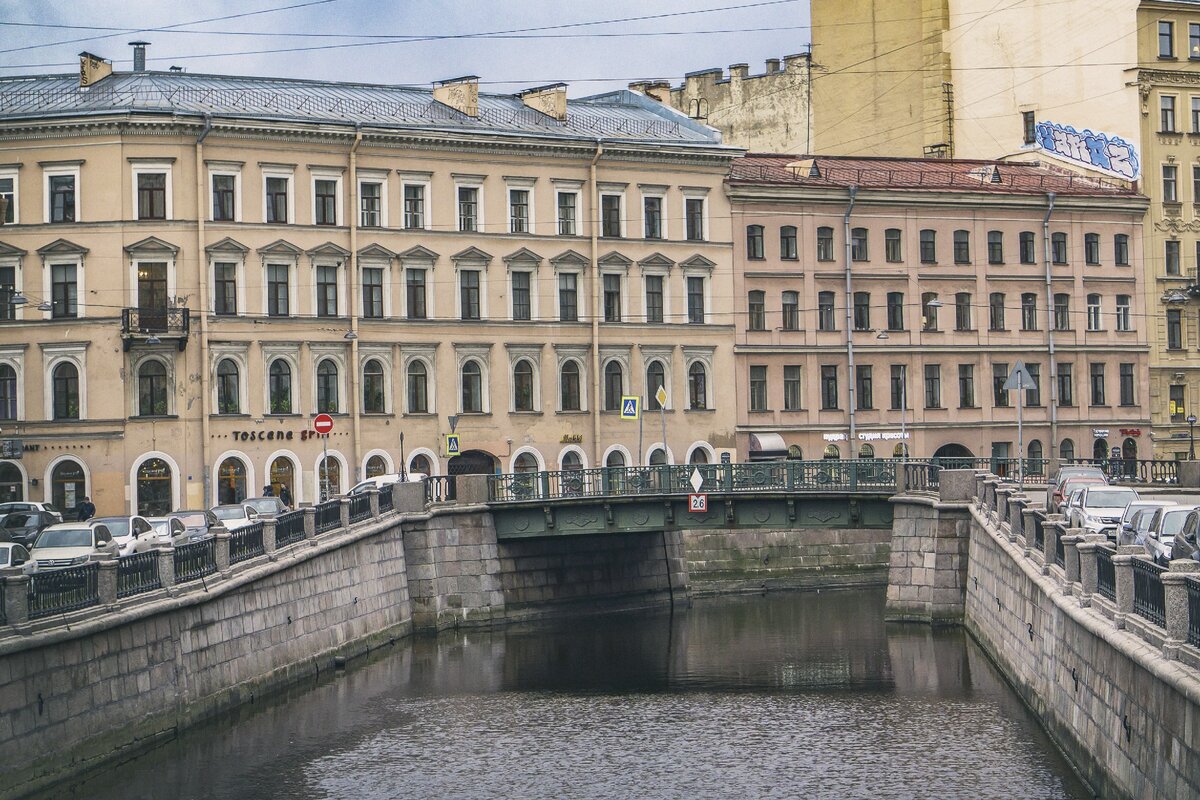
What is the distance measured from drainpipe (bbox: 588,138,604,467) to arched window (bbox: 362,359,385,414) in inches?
277

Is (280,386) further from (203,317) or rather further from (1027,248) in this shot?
(1027,248)

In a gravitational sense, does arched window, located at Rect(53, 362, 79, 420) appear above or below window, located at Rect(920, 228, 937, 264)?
below

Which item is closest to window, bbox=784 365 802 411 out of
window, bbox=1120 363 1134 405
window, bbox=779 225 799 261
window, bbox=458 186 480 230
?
window, bbox=779 225 799 261

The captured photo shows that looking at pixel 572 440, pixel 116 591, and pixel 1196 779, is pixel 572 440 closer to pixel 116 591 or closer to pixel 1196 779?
pixel 116 591

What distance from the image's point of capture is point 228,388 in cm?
5634

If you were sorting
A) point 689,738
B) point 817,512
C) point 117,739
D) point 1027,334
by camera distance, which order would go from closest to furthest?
point 117,739, point 689,738, point 817,512, point 1027,334

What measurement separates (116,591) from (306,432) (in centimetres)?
2890

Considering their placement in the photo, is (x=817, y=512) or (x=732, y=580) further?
(x=732, y=580)

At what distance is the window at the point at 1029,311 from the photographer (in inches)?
2734


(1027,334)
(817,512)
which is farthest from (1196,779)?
(1027,334)

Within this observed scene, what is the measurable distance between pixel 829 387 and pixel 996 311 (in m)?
7.17

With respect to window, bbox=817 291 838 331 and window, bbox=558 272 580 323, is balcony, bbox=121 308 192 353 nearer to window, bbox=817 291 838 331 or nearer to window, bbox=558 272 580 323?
window, bbox=558 272 580 323

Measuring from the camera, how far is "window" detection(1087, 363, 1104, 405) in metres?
70.2

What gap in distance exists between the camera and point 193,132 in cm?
5519
